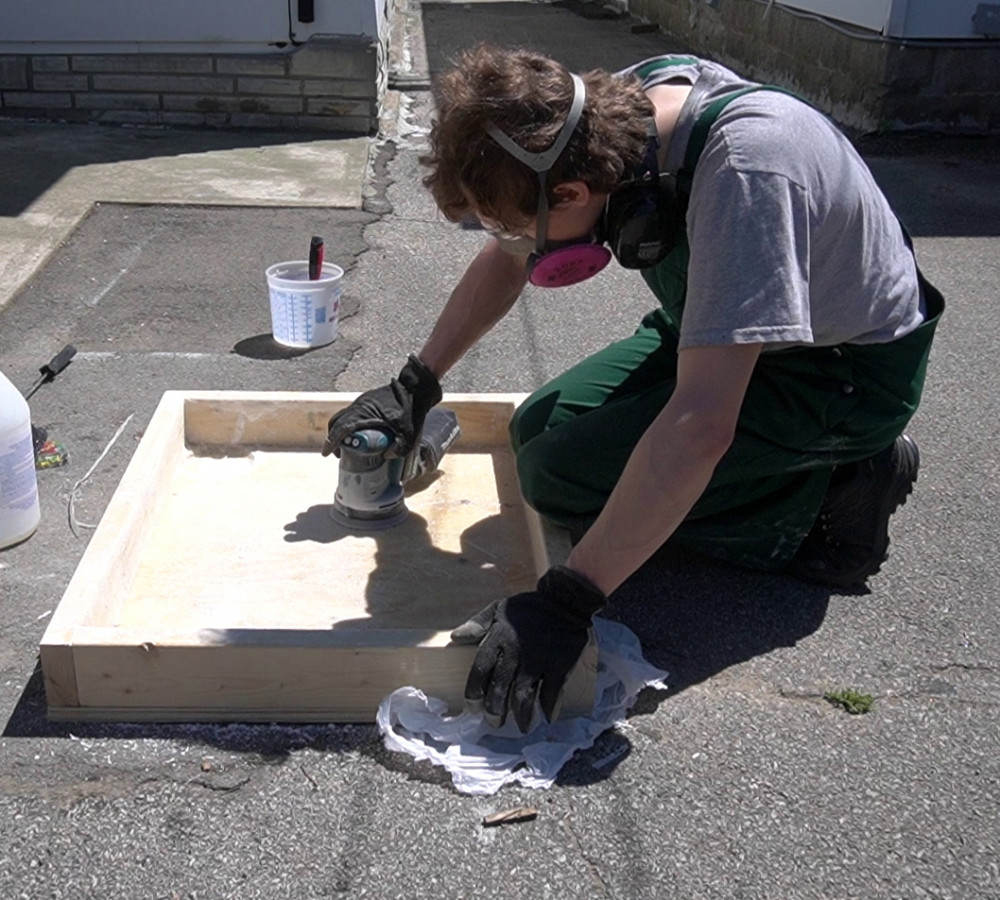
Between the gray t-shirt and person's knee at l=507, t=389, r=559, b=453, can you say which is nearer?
the gray t-shirt

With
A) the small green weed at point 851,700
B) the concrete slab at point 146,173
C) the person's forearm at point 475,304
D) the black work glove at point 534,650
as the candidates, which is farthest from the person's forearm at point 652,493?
the concrete slab at point 146,173

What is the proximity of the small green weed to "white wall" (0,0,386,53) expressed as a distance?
615 cm

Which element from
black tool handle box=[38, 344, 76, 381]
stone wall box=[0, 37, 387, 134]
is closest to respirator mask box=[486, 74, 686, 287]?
black tool handle box=[38, 344, 76, 381]

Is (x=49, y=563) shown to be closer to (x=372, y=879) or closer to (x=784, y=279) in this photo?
(x=372, y=879)

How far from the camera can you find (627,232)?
229 cm

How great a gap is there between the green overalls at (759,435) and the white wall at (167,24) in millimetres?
5292

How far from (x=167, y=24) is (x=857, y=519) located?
6.18 metres

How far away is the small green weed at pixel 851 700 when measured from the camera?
8.32 ft

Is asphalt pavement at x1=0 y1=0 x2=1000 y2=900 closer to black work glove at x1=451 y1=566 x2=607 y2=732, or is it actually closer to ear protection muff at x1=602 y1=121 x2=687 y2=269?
black work glove at x1=451 y1=566 x2=607 y2=732

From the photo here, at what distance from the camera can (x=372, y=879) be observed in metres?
2.04

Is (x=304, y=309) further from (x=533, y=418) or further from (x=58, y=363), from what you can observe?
(x=533, y=418)

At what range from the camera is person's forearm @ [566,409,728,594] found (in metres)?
2.15

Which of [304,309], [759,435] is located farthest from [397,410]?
[304,309]

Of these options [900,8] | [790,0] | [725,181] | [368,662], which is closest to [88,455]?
[368,662]
